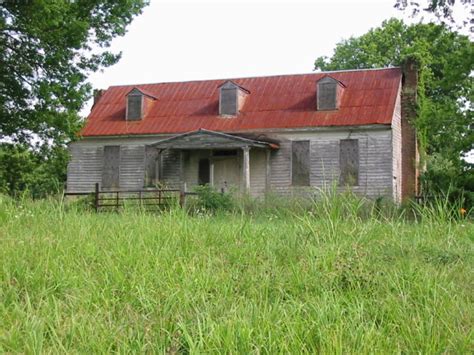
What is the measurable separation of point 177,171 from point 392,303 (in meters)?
23.6

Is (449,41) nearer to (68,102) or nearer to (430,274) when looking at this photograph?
(68,102)

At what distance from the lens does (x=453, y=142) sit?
56.6 feet

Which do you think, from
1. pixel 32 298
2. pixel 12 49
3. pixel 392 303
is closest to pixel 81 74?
pixel 12 49

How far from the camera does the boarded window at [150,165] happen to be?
1106 inches

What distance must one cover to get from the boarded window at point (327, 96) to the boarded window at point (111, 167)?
1031 centimetres

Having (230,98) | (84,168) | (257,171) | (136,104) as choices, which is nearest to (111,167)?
(84,168)

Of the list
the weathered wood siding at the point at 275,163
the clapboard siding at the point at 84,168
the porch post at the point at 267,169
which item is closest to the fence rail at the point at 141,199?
the weathered wood siding at the point at 275,163

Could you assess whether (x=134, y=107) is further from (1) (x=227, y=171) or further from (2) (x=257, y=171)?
(2) (x=257, y=171)

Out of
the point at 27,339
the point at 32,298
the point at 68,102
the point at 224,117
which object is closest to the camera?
the point at 27,339

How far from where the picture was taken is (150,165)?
28.4 meters

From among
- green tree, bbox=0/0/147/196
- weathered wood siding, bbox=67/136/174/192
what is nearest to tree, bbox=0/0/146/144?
green tree, bbox=0/0/147/196

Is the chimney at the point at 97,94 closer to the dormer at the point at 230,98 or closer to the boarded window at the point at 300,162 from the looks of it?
the dormer at the point at 230,98

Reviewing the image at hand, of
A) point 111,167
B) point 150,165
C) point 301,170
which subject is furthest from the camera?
point 111,167

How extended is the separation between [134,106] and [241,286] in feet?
82.6
